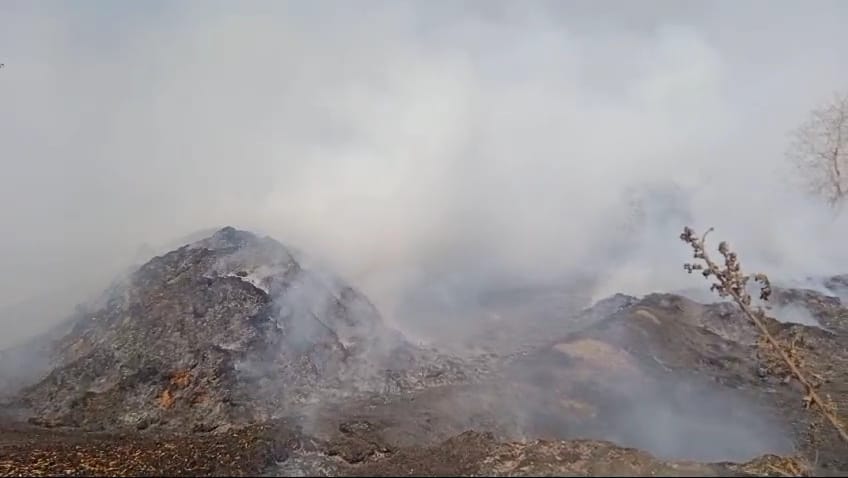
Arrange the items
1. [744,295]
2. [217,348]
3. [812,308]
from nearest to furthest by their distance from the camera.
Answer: [744,295]
[217,348]
[812,308]

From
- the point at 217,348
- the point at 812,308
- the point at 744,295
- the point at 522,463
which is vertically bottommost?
the point at 522,463

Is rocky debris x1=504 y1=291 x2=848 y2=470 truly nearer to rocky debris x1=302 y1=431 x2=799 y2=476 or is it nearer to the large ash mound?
rocky debris x1=302 y1=431 x2=799 y2=476

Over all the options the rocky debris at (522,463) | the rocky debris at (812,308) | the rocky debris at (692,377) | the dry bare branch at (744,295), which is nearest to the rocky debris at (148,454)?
the rocky debris at (522,463)

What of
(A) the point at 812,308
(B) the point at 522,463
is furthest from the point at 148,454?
(A) the point at 812,308

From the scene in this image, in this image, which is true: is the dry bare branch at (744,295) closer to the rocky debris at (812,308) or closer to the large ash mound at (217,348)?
the large ash mound at (217,348)

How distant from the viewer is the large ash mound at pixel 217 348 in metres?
23.9

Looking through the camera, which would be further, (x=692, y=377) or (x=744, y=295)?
(x=692, y=377)

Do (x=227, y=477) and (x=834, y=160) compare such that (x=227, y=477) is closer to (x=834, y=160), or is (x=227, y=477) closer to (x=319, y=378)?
(x=319, y=378)

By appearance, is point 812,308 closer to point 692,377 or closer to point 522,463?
point 692,377

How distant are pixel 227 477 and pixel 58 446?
25.1ft

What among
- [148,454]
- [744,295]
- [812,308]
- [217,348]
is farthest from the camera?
[812,308]

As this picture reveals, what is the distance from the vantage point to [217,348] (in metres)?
26.4

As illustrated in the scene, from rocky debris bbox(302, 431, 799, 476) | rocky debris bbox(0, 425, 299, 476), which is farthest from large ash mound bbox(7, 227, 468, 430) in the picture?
rocky debris bbox(302, 431, 799, 476)

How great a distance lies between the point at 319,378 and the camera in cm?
2578
